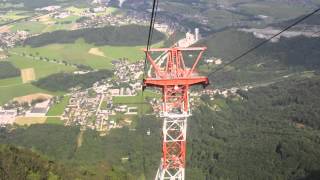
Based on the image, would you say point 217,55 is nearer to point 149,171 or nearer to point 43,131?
point 43,131

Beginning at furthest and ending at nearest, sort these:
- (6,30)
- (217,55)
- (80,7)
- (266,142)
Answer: (80,7) < (6,30) < (217,55) < (266,142)

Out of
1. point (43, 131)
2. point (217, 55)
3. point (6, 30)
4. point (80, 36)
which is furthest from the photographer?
point (6, 30)

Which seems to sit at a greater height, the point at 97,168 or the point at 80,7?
the point at 80,7

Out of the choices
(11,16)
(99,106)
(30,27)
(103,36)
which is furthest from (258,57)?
(11,16)

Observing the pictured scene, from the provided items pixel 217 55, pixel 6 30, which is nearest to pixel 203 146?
pixel 217 55

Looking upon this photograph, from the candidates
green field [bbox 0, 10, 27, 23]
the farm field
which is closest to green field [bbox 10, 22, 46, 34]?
green field [bbox 0, 10, 27, 23]

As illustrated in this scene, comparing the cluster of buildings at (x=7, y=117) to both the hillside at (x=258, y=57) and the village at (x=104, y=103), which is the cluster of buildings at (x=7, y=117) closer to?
the village at (x=104, y=103)

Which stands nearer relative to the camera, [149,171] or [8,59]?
[149,171]

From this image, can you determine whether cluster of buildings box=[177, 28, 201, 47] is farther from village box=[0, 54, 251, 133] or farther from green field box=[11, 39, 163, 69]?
village box=[0, 54, 251, 133]
